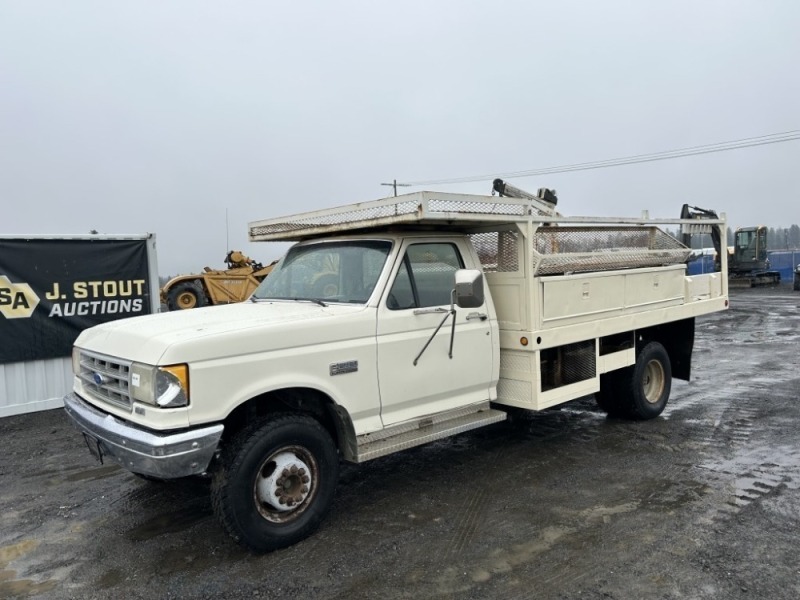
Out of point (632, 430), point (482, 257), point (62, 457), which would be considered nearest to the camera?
point (482, 257)

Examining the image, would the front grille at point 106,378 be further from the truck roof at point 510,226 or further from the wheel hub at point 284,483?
the truck roof at point 510,226

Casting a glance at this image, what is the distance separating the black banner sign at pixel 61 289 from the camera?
26.1ft

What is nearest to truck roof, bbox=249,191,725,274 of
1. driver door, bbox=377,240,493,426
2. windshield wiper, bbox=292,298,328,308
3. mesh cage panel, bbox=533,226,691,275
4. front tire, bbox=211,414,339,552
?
mesh cage panel, bbox=533,226,691,275

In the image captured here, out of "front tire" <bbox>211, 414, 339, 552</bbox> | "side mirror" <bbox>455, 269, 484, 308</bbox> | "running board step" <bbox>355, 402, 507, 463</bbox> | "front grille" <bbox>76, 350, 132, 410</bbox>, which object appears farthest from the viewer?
"running board step" <bbox>355, 402, 507, 463</bbox>

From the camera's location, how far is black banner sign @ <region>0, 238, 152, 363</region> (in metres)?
7.96

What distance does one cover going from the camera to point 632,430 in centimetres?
662

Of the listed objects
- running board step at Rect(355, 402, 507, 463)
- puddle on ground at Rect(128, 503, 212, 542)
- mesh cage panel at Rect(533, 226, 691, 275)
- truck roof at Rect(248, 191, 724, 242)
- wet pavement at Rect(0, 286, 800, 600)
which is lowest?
wet pavement at Rect(0, 286, 800, 600)

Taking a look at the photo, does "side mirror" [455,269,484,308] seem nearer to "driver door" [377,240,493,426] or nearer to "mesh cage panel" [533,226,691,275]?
"driver door" [377,240,493,426]

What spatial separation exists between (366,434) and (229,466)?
1047mm

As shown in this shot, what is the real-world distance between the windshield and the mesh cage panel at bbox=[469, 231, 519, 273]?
1.14 metres

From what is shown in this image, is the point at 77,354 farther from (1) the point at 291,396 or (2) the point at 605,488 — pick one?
(2) the point at 605,488

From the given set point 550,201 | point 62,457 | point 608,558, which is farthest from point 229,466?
point 550,201

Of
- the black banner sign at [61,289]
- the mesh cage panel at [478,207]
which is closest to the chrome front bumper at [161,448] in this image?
the mesh cage panel at [478,207]

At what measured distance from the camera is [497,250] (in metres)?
5.52
